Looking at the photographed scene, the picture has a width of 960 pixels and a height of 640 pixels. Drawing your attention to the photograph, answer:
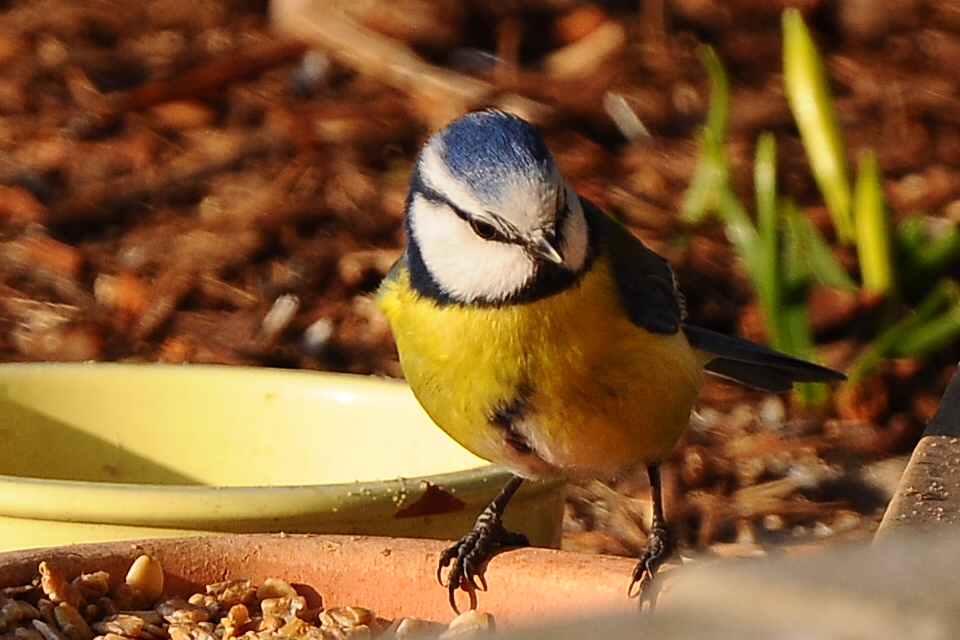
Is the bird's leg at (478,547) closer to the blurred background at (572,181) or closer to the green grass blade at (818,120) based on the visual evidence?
the blurred background at (572,181)

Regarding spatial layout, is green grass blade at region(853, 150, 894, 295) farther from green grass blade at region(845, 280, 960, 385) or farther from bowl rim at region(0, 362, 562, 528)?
bowl rim at region(0, 362, 562, 528)

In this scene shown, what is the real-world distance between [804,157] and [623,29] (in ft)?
2.50

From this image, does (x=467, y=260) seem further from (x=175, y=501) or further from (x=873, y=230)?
(x=873, y=230)

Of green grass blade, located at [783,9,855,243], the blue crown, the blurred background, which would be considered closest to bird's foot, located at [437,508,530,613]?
the blue crown

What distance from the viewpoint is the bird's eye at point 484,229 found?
1.99 m

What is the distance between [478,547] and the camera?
1999mm

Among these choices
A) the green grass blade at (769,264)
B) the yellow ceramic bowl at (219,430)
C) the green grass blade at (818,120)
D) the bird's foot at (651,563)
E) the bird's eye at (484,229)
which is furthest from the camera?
the green grass blade at (818,120)

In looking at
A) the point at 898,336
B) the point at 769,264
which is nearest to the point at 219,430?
the point at 769,264

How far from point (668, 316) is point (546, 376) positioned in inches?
13.4

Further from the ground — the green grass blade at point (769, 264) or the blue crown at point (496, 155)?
the blue crown at point (496, 155)

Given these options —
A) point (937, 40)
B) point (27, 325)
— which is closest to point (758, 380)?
point (27, 325)

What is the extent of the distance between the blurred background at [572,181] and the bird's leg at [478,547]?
879mm

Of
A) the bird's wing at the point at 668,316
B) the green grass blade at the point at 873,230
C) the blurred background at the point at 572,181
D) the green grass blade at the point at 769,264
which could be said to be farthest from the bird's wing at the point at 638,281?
the green grass blade at the point at 873,230

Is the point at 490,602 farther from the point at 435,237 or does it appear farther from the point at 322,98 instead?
the point at 322,98
